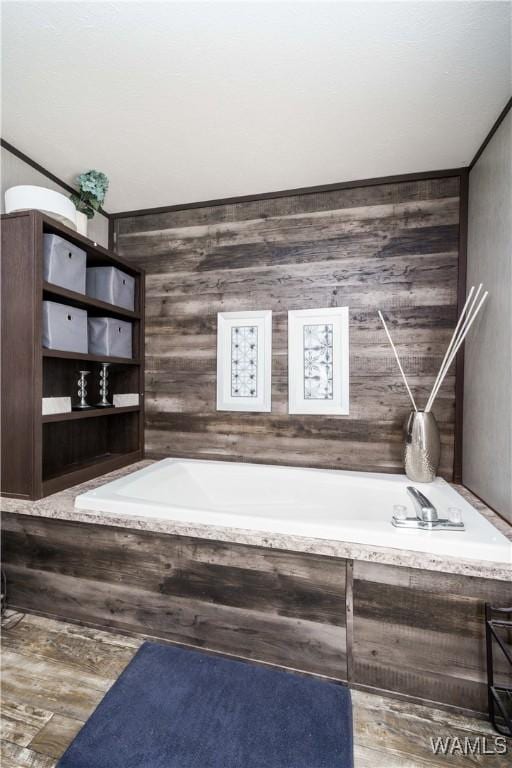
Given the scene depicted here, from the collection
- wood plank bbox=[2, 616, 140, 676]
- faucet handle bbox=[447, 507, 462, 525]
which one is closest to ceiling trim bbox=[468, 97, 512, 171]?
faucet handle bbox=[447, 507, 462, 525]

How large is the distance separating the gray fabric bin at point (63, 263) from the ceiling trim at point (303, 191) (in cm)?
83

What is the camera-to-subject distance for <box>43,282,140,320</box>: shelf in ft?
6.33

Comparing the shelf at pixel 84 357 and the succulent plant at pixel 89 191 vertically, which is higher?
the succulent plant at pixel 89 191

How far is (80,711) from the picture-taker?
1.41m

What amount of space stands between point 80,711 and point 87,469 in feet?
3.77

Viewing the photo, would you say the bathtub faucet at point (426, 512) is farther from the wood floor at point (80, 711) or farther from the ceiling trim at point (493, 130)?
the ceiling trim at point (493, 130)

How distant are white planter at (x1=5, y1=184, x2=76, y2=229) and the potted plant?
198 mm

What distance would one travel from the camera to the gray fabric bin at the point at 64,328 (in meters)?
1.92

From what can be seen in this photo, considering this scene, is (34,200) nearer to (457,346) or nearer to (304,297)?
(304,297)

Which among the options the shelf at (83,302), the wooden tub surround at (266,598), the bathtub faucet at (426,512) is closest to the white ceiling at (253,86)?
the shelf at (83,302)

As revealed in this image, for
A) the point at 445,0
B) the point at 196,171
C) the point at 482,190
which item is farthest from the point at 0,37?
the point at 482,190

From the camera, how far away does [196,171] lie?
230 centimetres

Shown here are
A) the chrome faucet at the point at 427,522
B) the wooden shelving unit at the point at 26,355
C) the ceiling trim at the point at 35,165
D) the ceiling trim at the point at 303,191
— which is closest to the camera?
the chrome faucet at the point at 427,522

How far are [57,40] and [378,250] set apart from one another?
1.88 m
